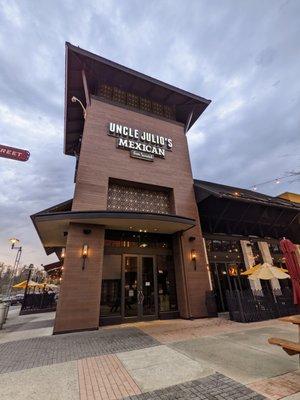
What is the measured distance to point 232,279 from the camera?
40.3ft

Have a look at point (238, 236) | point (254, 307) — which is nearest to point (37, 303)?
point (254, 307)

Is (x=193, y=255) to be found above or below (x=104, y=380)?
above

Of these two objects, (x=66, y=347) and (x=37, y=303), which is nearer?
(x=66, y=347)

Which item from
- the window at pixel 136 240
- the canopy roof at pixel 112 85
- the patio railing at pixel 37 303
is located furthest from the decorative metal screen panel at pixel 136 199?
the patio railing at pixel 37 303

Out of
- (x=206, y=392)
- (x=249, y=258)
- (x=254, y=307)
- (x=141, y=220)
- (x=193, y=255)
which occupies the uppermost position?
(x=141, y=220)

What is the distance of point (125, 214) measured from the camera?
8.71 metres

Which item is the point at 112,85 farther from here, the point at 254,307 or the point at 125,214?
the point at 254,307

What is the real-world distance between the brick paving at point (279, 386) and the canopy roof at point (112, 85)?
1445 centimetres

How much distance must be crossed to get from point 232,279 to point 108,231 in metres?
7.72

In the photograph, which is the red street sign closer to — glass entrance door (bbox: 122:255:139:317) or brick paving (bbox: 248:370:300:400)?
glass entrance door (bbox: 122:255:139:317)

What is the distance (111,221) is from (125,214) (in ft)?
3.13

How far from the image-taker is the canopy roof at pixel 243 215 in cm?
1246

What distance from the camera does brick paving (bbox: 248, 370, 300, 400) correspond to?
128 inches

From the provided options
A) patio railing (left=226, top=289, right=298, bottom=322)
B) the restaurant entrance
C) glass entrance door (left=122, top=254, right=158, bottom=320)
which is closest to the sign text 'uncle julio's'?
the restaurant entrance
